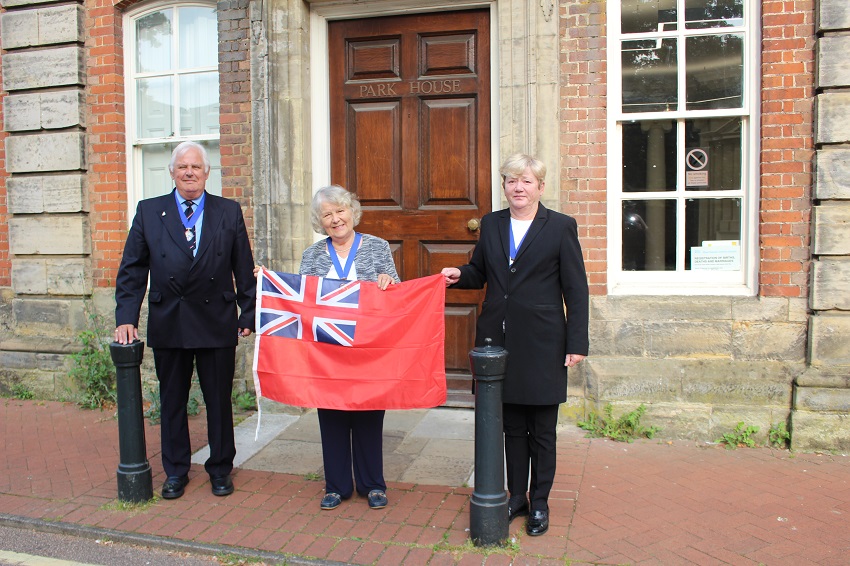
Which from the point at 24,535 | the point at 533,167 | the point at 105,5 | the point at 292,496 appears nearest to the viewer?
the point at 533,167

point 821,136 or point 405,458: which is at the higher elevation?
point 821,136

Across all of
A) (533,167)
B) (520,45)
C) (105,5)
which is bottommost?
(533,167)

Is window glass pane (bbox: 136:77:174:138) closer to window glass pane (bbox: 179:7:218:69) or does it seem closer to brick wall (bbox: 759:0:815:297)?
window glass pane (bbox: 179:7:218:69)

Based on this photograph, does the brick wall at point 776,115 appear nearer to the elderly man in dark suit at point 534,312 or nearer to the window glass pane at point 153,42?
the elderly man in dark suit at point 534,312

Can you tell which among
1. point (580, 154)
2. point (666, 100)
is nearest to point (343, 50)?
point (580, 154)

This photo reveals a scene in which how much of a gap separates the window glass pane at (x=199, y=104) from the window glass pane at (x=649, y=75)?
365cm

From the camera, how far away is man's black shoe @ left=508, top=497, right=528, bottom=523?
4106mm

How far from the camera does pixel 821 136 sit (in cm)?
526

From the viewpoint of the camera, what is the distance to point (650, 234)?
5863 millimetres

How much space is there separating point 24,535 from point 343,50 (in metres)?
4.33

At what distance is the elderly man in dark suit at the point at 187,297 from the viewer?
14.6 ft

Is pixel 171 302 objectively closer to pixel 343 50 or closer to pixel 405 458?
pixel 405 458

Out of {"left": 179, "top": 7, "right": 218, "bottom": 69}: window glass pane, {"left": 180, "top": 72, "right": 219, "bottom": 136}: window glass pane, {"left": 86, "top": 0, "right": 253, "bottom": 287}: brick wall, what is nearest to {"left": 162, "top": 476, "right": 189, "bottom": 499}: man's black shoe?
{"left": 86, "top": 0, "right": 253, "bottom": 287}: brick wall

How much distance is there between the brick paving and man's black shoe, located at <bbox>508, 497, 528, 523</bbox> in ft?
0.15
